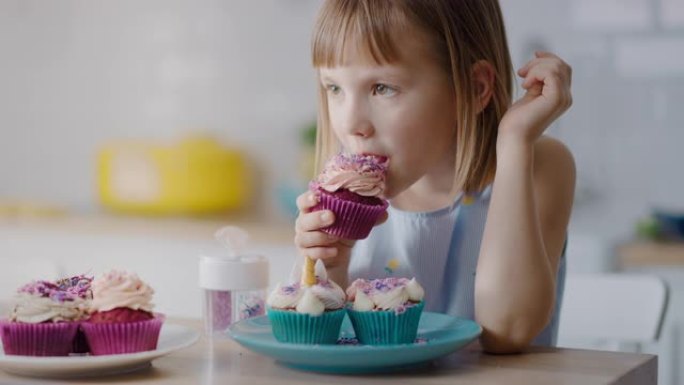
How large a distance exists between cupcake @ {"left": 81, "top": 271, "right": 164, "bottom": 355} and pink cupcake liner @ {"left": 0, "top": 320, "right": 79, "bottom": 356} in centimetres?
2

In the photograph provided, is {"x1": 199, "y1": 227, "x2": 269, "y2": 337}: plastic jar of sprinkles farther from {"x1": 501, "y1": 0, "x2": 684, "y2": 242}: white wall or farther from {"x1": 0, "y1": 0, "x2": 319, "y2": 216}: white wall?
{"x1": 0, "y1": 0, "x2": 319, "y2": 216}: white wall

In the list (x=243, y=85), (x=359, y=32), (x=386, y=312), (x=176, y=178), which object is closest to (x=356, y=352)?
(x=386, y=312)

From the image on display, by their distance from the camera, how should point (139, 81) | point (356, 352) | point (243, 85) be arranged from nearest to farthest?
point (356, 352)
point (243, 85)
point (139, 81)

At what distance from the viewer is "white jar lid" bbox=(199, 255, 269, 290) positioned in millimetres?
1437

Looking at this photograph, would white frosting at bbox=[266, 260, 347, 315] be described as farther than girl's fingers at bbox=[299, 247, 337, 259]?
No

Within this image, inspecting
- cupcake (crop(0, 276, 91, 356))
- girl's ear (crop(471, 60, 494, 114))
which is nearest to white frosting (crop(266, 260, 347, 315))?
cupcake (crop(0, 276, 91, 356))

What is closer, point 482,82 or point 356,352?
point 356,352

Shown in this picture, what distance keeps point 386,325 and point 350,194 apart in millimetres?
185

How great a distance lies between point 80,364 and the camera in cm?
116

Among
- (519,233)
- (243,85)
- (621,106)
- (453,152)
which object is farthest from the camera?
(243,85)

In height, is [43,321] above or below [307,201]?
below

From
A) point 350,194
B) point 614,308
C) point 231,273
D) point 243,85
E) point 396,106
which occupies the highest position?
point 243,85

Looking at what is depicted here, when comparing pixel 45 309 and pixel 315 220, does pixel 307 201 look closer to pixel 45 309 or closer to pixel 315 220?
pixel 315 220

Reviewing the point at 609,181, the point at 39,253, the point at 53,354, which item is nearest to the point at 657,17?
the point at 609,181
